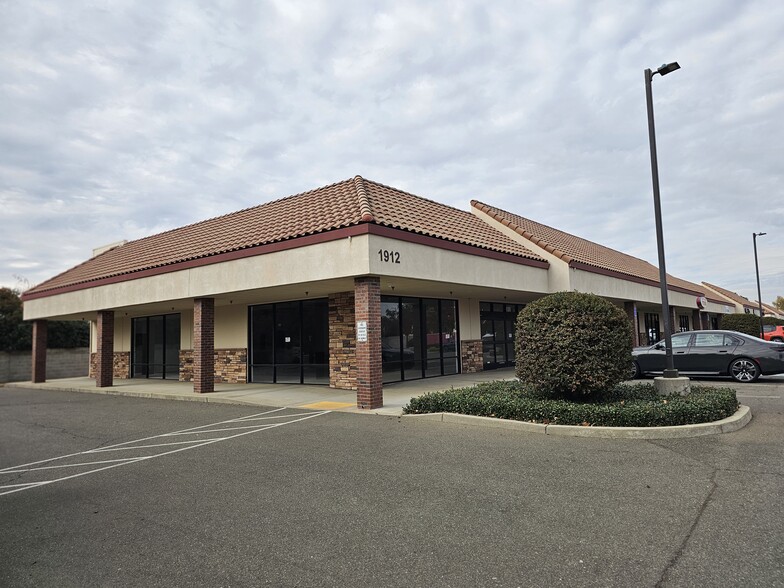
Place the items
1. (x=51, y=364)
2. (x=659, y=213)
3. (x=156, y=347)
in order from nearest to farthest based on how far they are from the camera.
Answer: (x=659, y=213) → (x=156, y=347) → (x=51, y=364)

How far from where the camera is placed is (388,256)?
11359 millimetres

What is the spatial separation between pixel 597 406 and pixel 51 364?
34579mm

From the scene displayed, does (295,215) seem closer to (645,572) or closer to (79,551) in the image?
(79,551)

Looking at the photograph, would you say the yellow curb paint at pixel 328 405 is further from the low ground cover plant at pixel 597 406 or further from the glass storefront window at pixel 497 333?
the glass storefront window at pixel 497 333

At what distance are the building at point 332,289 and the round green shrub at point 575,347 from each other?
3.42m

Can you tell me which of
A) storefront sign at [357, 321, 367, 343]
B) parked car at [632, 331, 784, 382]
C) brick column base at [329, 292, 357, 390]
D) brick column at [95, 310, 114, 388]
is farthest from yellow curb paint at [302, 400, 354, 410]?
brick column at [95, 310, 114, 388]

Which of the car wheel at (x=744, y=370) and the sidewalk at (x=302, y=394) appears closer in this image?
the sidewalk at (x=302, y=394)

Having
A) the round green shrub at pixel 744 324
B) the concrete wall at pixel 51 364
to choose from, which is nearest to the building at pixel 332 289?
the concrete wall at pixel 51 364

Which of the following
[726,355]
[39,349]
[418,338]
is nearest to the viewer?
[726,355]

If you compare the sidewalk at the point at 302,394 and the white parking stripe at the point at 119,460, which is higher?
the sidewalk at the point at 302,394

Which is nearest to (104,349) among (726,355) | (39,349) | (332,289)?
(39,349)

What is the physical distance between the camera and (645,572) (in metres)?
3.47

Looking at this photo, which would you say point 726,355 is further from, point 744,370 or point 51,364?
point 51,364

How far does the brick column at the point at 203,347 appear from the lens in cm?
1518
